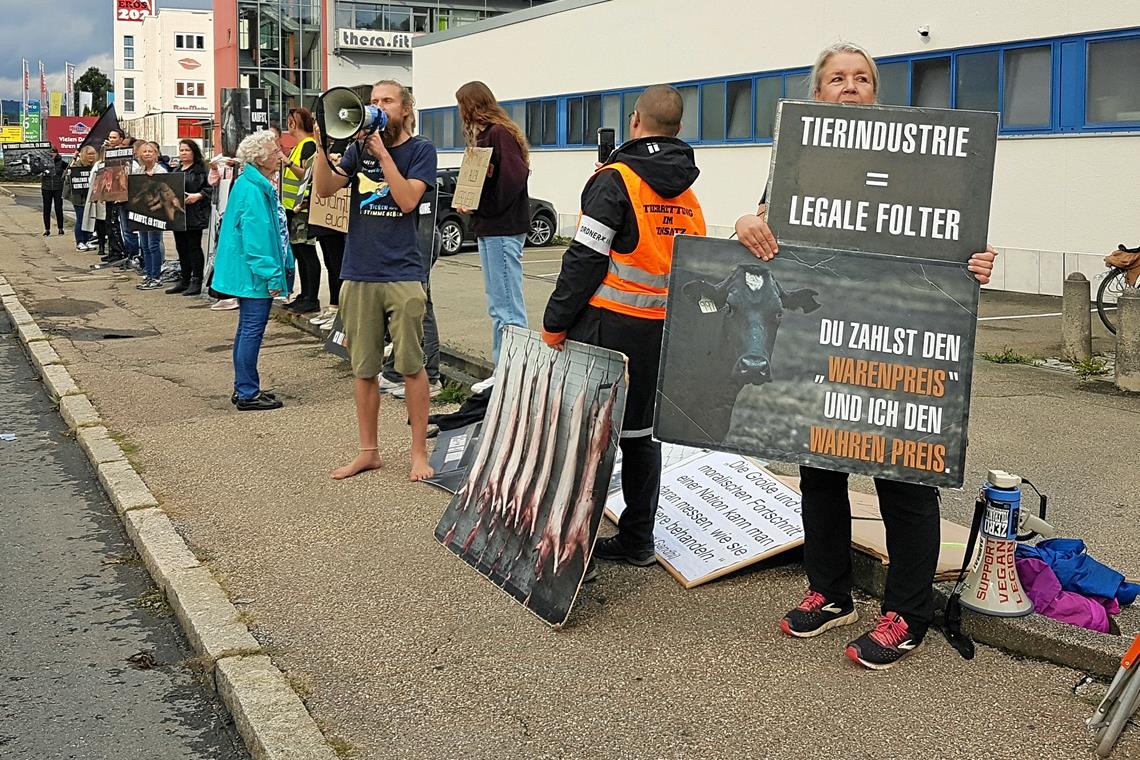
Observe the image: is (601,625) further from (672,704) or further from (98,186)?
(98,186)

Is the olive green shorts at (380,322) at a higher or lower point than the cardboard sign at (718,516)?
higher

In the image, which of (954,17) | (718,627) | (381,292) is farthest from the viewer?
(954,17)

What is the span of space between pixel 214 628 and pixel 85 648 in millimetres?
538

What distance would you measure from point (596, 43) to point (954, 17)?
10.3 meters

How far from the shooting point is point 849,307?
165 inches

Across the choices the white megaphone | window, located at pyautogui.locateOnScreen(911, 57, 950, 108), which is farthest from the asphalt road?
window, located at pyautogui.locateOnScreen(911, 57, 950, 108)

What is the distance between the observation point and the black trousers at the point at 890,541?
423 cm

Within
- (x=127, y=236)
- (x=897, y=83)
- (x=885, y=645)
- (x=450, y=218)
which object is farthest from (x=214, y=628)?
(x=450, y=218)

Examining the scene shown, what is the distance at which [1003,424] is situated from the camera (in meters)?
8.12

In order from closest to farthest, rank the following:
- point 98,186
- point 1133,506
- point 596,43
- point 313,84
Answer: point 1133,506
point 98,186
point 596,43
point 313,84

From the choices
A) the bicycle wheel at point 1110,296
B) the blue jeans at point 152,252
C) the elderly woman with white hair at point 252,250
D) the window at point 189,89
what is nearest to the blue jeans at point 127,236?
the blue jeans at point 152,252

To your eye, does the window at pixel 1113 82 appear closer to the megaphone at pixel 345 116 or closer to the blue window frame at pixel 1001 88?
the blue window frame at pixel 1001 88

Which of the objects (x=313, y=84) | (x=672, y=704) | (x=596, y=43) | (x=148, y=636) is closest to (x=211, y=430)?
(x=148, y=636)

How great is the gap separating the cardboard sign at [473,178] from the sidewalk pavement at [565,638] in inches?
59.7
